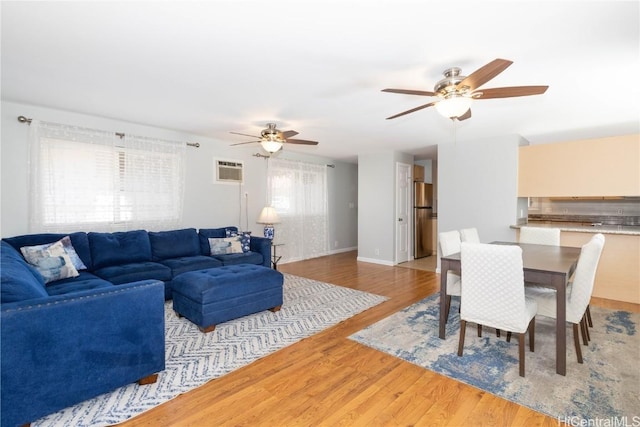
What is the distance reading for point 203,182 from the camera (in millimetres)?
5160

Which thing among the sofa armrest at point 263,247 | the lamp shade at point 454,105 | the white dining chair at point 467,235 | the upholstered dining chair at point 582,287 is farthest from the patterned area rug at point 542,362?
the sofa armrest at point 263,247

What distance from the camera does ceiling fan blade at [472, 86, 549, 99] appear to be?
87.5 inches

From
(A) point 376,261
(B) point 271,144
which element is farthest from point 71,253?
(A) point 376,261

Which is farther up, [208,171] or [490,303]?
[208,171]

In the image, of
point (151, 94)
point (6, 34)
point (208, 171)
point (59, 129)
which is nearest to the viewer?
point (6, 34)

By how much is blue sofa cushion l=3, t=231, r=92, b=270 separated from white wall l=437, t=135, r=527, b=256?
17.3 ft

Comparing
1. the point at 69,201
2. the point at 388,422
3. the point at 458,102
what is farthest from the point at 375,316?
the point at 69,201

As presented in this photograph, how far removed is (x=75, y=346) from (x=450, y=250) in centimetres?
324

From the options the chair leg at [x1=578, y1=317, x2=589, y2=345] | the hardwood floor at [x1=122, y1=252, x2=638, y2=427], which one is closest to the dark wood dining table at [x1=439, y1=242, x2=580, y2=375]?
the chair leg at [x1=578, y1=317, x2=589, y2=345]

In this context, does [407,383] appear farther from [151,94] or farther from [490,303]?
[151,94]

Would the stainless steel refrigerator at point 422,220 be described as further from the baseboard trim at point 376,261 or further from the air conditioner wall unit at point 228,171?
the air conditioner wall unit at point 228,171

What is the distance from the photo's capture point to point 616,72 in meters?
2.50

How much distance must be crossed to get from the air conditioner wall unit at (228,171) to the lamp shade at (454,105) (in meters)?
3.95

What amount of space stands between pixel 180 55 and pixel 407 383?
2899 millimetres
